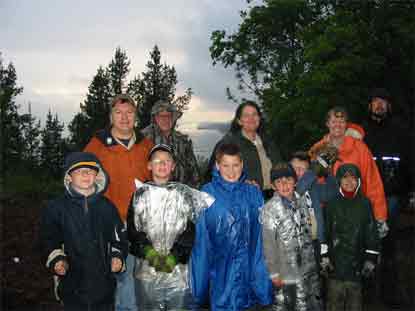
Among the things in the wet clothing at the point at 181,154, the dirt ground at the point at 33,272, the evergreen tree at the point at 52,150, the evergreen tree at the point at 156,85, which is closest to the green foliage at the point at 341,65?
the dirt ground at the point at 33,272

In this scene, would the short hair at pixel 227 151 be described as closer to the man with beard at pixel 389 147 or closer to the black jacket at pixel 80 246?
the black jacket at pixel 80 246

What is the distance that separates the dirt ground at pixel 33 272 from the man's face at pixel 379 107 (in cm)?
151

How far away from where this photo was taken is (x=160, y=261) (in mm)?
4070

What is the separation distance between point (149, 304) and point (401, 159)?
11.5 feet

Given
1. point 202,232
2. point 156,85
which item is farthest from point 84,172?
point 156,85

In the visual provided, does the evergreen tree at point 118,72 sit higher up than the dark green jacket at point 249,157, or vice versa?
the evergreen tree at point 118,72

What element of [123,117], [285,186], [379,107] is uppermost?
[379,107]

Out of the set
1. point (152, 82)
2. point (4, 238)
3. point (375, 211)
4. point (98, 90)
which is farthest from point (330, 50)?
point (98, 90)

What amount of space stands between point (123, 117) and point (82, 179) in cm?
90

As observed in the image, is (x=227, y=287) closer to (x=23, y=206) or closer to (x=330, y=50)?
(x=23, y=206)

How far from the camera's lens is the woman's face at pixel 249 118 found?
5492 millimetres

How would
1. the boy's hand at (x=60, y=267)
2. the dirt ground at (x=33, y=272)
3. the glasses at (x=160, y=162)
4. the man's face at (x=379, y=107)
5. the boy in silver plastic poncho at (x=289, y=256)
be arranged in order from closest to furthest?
the boy's hand at (x=60, y=267)
the glasses at (x=160, y=162)
the boy in silver plastic poncho at (x=289, y=256)
the man's face at (x=379, y=107)
the dirt ground at (x=33, y=272)

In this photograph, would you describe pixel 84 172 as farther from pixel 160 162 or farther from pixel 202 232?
pixel 202 232

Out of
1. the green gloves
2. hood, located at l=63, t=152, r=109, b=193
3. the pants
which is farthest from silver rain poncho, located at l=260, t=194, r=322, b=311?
hood, located at l=63, t=152, r=109, b=193
